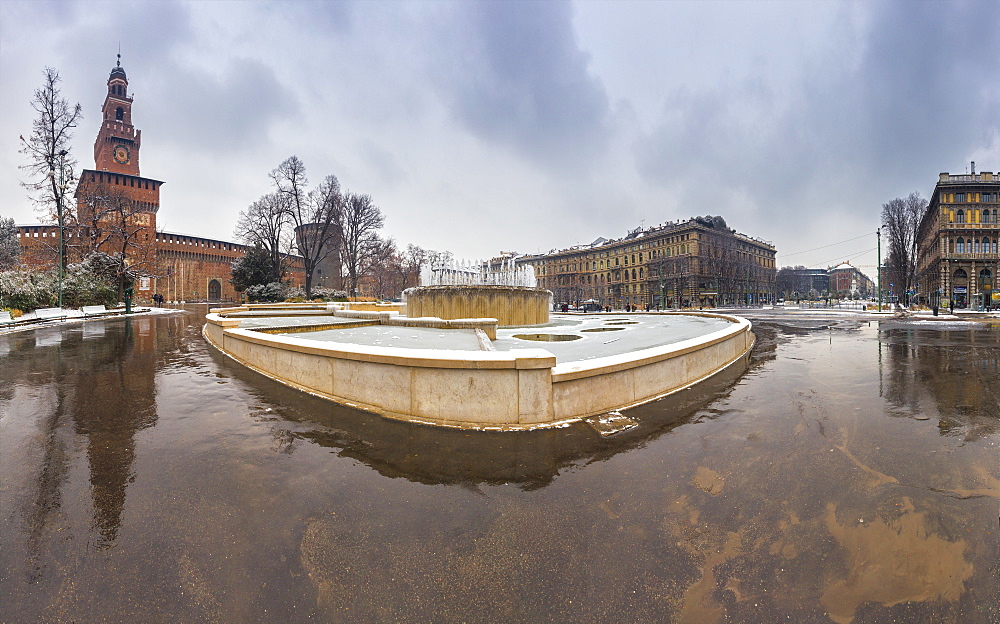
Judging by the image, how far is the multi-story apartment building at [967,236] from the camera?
167 ft

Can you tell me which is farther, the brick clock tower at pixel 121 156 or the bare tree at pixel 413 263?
the bare tree at pixel 413 263

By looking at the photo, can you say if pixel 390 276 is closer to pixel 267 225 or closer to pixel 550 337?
pixel 267 225

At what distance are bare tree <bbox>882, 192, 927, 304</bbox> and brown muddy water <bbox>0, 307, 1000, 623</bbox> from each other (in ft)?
206

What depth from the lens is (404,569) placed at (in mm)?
2637

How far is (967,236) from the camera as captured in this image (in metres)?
52.0

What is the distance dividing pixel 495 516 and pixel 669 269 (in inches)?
3262

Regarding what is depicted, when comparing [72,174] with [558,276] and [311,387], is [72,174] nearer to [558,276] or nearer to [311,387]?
[311,387]

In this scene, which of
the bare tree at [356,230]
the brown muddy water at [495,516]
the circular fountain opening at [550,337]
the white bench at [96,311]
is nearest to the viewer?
the brown muddy water at [495,516]

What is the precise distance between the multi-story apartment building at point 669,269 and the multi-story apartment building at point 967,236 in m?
25.1

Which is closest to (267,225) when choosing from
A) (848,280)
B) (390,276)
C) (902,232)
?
(390,276)

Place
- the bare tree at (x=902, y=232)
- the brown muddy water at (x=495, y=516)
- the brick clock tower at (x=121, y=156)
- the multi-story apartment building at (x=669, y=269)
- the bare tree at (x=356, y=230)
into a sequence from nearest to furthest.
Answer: the brown muddy water at (x=495, y=516), the bare tree at (x=356, y=230), the bare tree at (x=902, y=232), the brick clock tower at (x=121, y=156), the multi-story apartment building at (x=669, y=269)

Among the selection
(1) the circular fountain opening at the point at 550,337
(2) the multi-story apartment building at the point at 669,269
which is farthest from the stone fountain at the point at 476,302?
(2) the multi-story apartment building at the point at 669,269

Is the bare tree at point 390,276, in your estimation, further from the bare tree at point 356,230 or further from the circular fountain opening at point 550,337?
the circular fountain opening at point 550,337

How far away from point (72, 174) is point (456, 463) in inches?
1701
